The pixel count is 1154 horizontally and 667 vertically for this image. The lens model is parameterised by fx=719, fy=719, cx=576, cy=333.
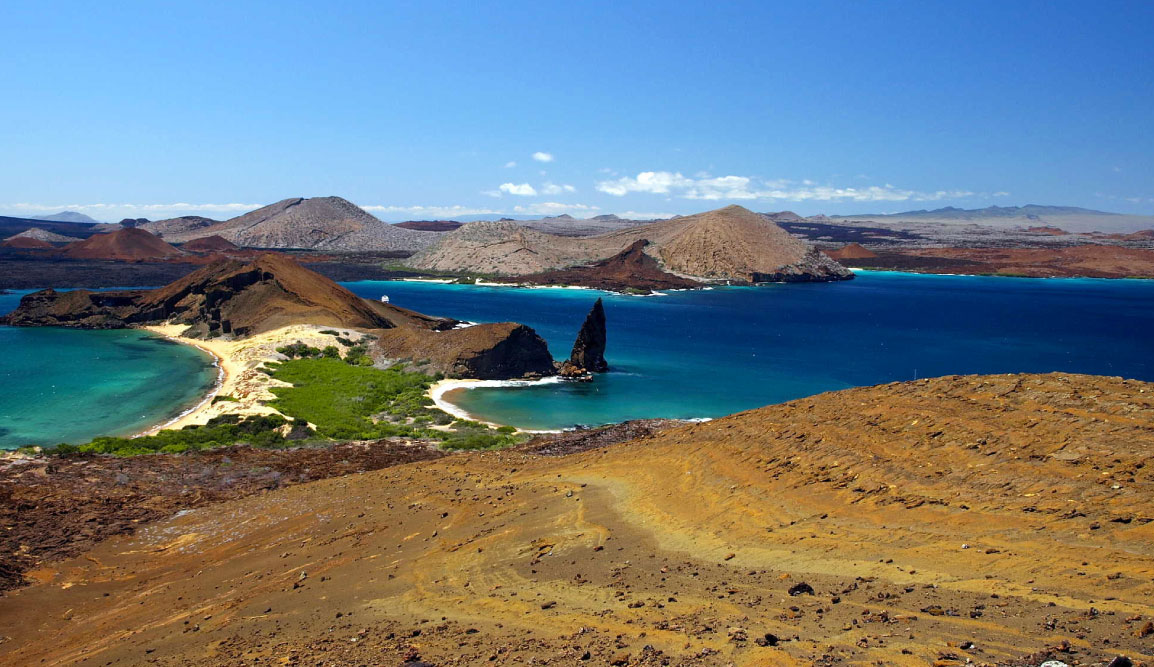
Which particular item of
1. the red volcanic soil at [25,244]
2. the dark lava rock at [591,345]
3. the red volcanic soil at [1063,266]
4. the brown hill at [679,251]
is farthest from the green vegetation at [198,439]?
the red volcanic soil at [1063,266]

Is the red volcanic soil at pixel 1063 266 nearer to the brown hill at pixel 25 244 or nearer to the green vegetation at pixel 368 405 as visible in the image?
the green vegetation at pixel 368 405

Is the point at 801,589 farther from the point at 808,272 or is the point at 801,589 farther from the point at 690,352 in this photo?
the point at 808,272

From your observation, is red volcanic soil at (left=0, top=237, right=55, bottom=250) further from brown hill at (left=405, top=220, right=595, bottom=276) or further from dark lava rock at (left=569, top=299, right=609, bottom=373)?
dark lava rock at (left=569, top=299, right=609, bottom=373)

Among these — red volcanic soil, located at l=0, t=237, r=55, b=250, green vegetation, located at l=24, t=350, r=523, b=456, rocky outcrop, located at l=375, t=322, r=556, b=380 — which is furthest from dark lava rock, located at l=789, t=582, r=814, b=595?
red volcanic soil, located at l=0, t=237, r=55, b=250

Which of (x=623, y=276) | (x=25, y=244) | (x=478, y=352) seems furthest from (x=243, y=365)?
(x=25, y=244)

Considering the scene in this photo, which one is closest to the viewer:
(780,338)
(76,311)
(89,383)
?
(89,383)
